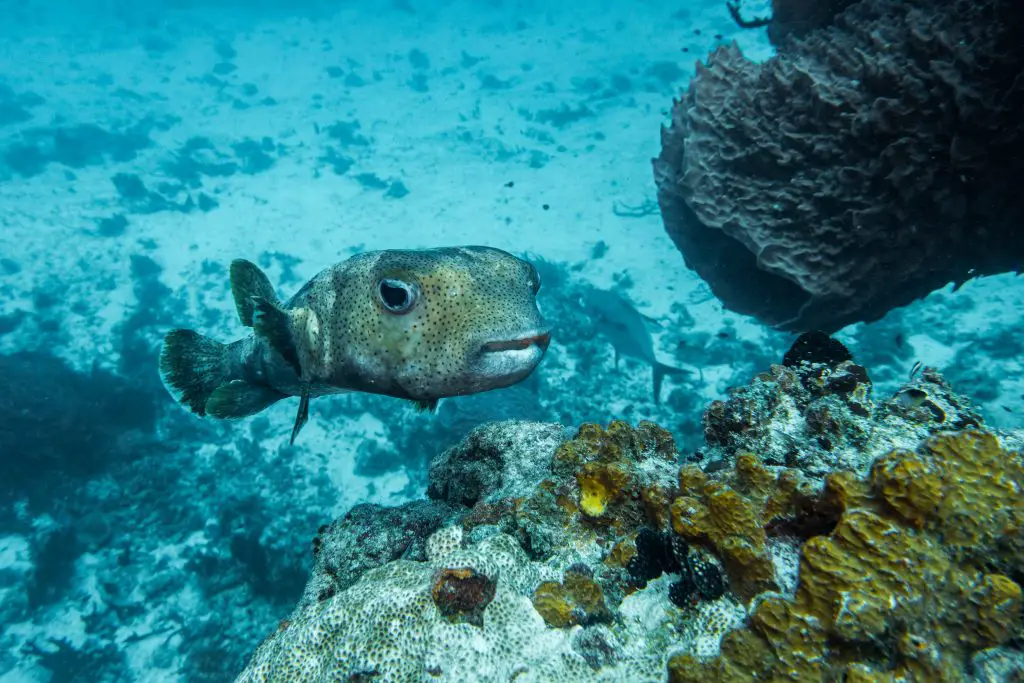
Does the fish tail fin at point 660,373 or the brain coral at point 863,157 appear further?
the fish tail fin at point 660,373

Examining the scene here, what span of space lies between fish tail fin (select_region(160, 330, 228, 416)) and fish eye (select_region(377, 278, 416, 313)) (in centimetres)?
275

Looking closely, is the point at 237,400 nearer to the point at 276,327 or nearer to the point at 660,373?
the point at 276,327

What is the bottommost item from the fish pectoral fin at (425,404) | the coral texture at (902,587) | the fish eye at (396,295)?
the fish pectoral fin at (425,404)

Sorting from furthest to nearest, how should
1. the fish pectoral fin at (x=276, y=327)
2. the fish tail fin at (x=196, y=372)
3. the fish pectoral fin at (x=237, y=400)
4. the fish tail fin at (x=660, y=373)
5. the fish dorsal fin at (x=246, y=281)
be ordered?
the fish tail fin at (x=660, y=373)
the fish tail fin at (x=196, y=372)
the fish pectoral fin at (x=237, y=400)
the fish dorsal fin at (x=246, y=281)
the fish pectoral fin at (x=276, y=327)

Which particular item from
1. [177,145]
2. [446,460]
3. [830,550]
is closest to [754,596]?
[830,550]

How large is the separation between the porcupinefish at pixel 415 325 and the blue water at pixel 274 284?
7437 millimetres

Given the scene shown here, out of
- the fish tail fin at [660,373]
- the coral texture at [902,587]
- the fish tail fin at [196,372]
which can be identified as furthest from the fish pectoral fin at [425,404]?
the fish tail fin at [660,373]

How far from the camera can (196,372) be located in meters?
4.83

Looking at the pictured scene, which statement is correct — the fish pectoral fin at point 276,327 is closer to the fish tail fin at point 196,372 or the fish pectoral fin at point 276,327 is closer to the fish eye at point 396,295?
the fish eye at point 396,295

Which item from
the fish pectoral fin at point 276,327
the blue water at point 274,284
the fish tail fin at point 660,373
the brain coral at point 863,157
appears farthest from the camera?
the fish tail fin at point 660,373

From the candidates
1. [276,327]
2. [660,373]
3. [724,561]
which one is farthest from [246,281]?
[660,373]

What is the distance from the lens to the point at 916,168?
5562 mm

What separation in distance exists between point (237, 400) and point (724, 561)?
3734 mm

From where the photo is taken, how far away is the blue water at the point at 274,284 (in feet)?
33.1
